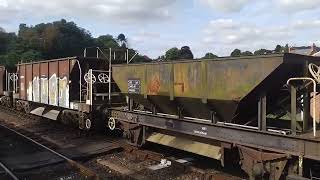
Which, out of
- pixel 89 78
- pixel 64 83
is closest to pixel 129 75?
pixel 89 78

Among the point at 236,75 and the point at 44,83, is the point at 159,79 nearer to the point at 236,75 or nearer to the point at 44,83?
the point at 236,75

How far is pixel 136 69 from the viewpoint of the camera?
38.4 feet

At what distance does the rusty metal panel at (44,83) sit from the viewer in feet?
64.7

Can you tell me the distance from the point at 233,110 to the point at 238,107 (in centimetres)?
16

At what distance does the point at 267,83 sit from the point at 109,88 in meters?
8.66

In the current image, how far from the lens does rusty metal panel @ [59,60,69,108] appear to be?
17.3 m

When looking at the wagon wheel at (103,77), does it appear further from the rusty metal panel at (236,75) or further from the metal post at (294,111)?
the metal post at (294,111)

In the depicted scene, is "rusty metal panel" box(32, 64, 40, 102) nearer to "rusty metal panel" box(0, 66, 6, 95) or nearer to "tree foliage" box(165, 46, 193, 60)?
"tree foliage" box(165, 46, 193, 60)

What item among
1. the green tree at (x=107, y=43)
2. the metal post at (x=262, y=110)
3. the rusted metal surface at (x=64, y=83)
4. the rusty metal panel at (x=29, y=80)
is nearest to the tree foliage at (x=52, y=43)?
the green tree at (x=107, y=43)

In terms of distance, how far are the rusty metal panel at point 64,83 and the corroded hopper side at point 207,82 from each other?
5665mm

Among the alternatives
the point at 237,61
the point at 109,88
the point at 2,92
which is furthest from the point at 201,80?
the point at 2,92

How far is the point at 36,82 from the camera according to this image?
21297mm

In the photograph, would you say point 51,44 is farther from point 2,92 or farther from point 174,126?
point 174,126

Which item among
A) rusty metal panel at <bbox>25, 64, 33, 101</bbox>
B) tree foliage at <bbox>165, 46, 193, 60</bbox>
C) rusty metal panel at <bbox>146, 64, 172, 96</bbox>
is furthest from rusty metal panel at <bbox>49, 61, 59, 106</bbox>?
rusty metal panel at <bbox>146, 64, 172, 96</bbox>
